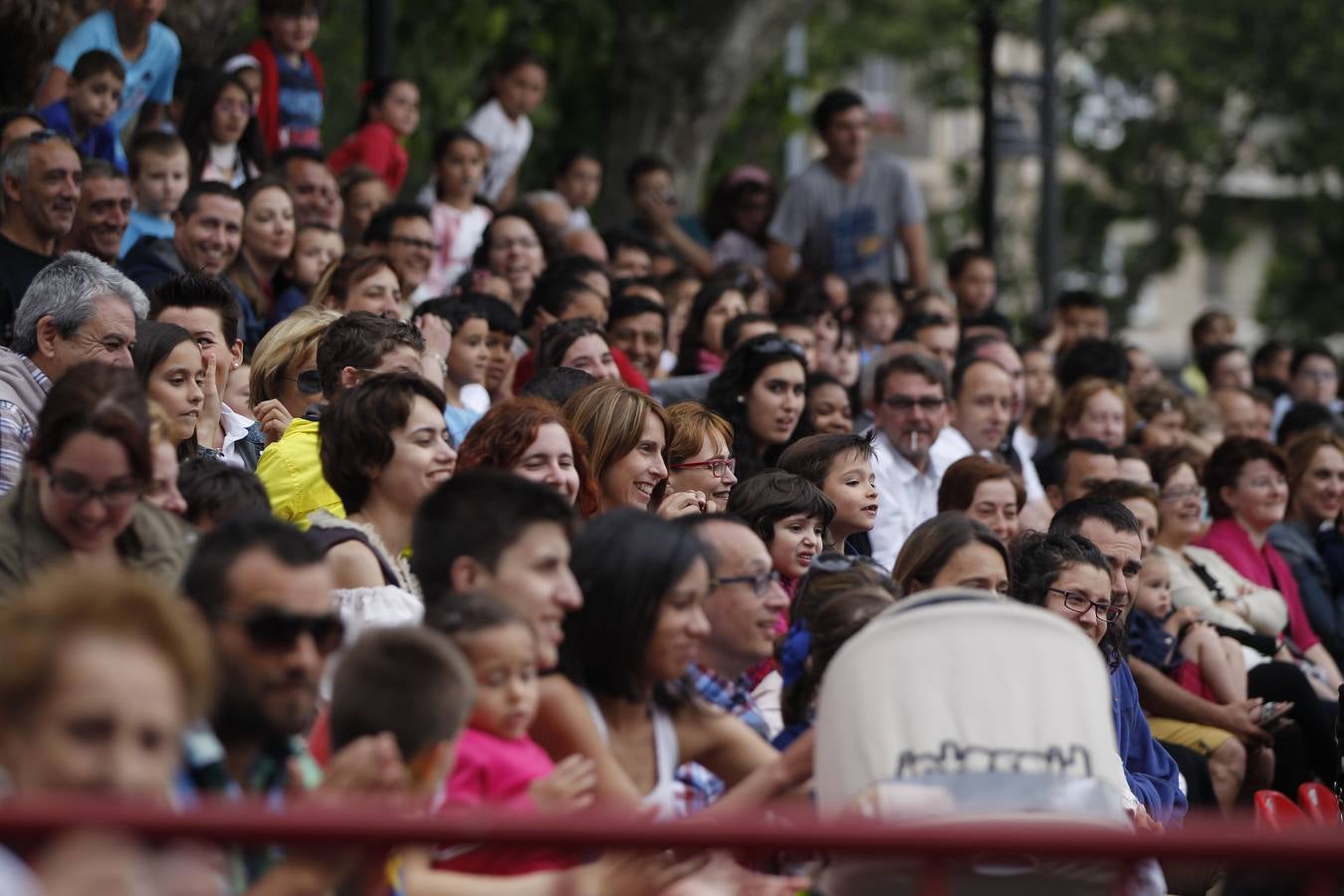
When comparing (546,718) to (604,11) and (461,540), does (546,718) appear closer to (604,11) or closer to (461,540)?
(461,540)

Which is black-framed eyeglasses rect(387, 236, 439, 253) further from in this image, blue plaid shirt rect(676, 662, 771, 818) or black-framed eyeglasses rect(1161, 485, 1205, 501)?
blue plaid shirt rect(676, 662, 771, 818)

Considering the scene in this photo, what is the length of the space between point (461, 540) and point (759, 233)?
375 inches

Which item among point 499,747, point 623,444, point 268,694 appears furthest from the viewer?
point 623,444

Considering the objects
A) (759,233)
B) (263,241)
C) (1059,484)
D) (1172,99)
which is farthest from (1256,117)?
(263,241)

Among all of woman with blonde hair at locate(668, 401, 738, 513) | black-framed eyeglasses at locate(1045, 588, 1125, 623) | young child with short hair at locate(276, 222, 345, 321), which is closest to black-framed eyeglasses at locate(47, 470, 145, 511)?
woman with blonde hair at locate(668, 401, 738, 513)

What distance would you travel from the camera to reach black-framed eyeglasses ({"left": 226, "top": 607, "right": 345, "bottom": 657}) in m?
3.95

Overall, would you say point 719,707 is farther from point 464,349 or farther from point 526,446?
point 464,349

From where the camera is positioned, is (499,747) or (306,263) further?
(306,263)

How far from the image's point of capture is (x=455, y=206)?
11.9 meters

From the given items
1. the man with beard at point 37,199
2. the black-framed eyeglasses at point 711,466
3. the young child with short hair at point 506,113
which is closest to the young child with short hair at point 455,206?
the young child with short hair at point 506,113

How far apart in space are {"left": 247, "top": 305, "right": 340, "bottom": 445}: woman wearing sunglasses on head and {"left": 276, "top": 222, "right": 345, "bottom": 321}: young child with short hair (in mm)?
2079

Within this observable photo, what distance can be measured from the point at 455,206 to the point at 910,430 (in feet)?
12.0

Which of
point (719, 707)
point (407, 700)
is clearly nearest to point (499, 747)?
point (407, 700)

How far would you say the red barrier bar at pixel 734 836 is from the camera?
3.09 meters
